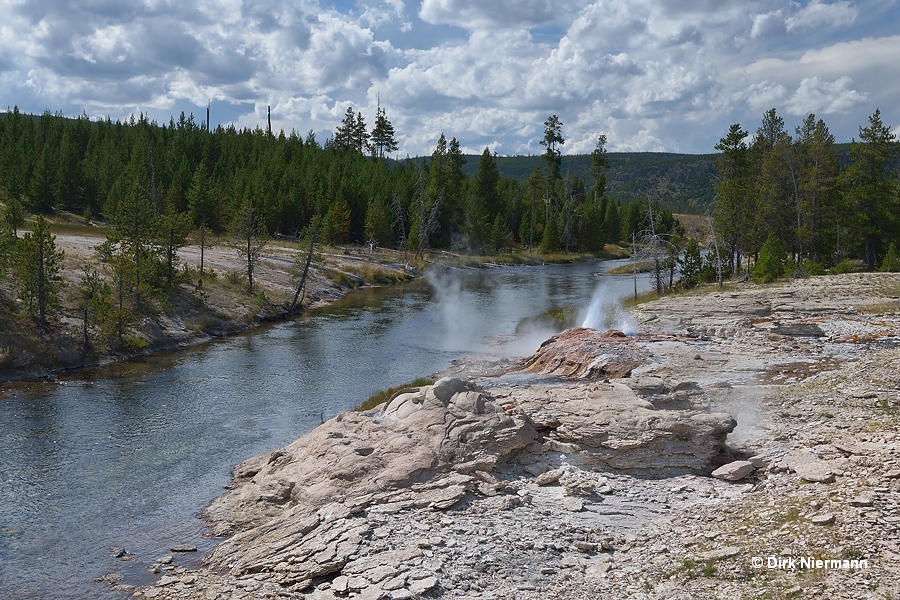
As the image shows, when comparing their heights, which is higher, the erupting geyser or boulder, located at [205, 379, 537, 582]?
the erupting geyser

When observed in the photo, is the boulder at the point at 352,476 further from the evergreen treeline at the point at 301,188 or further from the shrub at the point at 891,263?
the evergreen treeline at the point at 301,188

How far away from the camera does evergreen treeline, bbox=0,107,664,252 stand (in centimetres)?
9575

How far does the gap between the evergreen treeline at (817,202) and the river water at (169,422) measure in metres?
17.9

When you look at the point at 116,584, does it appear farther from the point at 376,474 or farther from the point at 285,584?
the point at 376,474

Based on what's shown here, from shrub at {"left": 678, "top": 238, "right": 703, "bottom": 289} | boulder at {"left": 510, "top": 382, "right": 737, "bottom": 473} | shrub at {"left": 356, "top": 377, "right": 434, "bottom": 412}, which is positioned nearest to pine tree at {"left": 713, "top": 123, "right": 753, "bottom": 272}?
shrub at {"left": 678, "top": 238, "right": 703, "bottom": 289}

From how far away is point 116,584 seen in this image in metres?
15.5

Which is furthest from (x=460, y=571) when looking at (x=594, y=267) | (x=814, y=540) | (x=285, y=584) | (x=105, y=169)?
(x=105, y=169)

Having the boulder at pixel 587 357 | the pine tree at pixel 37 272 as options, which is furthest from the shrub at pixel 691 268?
the pine tree at pixel 37 272

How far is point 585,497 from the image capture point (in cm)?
1645

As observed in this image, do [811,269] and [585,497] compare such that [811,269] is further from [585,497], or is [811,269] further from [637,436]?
[585,497]

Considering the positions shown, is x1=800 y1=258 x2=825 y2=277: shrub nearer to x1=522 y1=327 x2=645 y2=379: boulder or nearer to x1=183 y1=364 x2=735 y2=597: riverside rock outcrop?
x1=522 y1=327 x2=645 y2=379: boulder

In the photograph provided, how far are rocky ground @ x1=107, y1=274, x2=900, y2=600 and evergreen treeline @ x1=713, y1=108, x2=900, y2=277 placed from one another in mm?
37858

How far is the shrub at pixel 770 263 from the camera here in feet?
175

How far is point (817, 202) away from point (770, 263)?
1266cm
